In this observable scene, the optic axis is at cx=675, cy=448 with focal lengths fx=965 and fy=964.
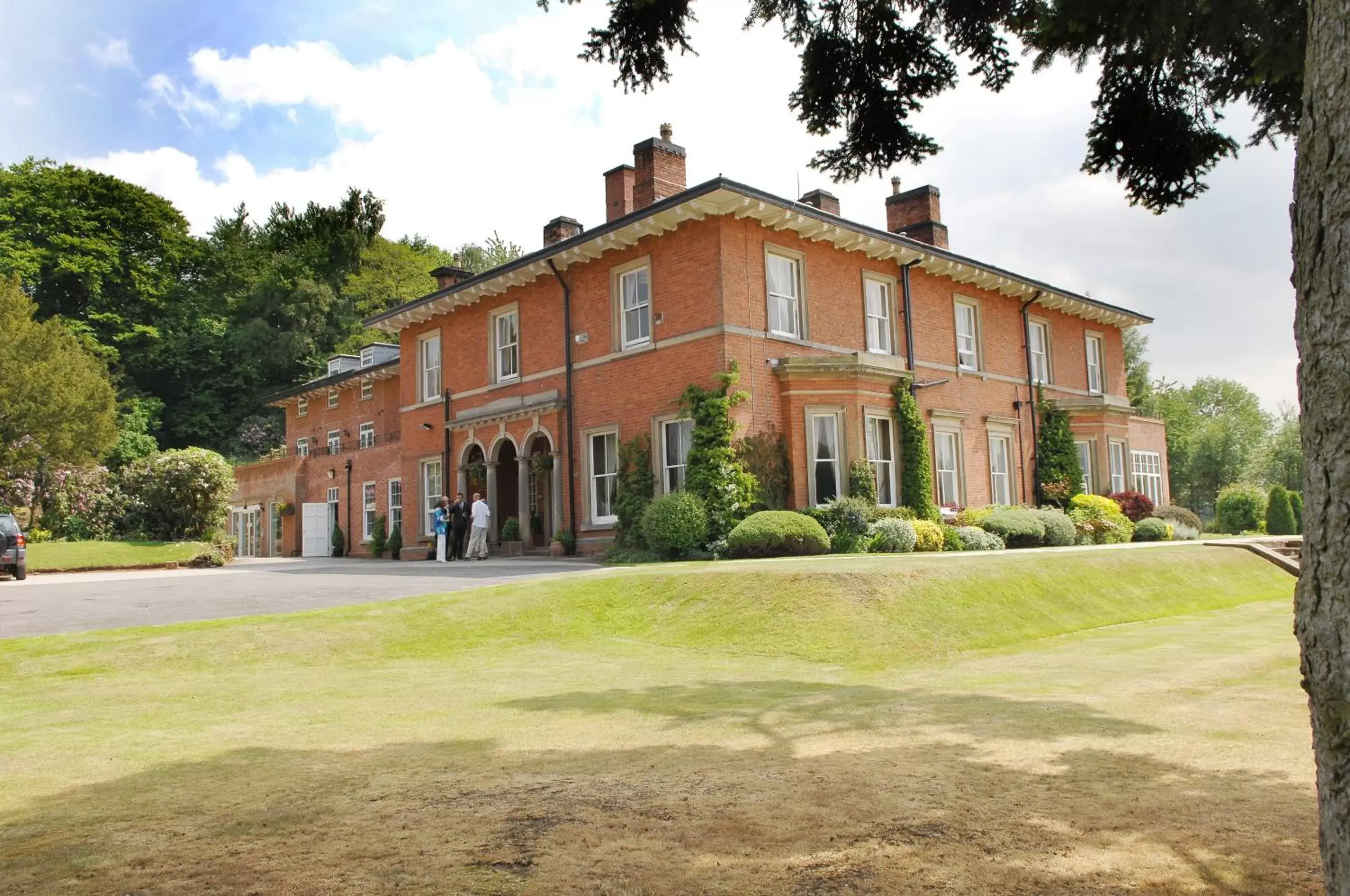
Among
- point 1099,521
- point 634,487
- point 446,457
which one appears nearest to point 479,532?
point 446,457

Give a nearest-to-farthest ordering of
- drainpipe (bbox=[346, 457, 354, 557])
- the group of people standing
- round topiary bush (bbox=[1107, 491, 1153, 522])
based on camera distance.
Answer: the group of people standing → round topiary bush (bbox=[1107, 491, 1153, 522]) → drainpipe (bbox=[346, 457, 354, 557])

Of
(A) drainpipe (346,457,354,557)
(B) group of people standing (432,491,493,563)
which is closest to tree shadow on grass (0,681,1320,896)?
(B) group of people standing (432,491,493,563)

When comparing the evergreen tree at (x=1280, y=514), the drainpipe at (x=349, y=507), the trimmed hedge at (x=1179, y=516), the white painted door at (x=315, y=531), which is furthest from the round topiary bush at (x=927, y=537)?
the white painted door at (x=315, y=531)

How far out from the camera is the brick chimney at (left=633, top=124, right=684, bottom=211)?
23719 mm

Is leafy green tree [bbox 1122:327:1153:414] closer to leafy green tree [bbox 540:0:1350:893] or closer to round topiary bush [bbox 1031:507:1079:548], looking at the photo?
round topiary bush [bbox 1031:507:1079:548]

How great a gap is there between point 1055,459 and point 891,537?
10564 mm

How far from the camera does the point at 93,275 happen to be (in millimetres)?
50406

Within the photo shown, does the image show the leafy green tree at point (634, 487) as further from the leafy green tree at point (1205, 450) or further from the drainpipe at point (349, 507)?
the leafy green tree at point (1205, 450)

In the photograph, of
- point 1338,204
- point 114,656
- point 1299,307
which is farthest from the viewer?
point 114,656

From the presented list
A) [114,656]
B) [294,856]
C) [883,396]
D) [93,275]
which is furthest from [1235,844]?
[93,275]

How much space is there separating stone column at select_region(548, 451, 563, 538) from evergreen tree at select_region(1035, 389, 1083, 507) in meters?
13.8

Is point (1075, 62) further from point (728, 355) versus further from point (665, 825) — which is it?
point (728, 355)

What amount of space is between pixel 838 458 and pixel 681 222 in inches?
245

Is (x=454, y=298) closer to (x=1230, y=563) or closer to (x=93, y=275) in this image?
(x=1230, y=563)
